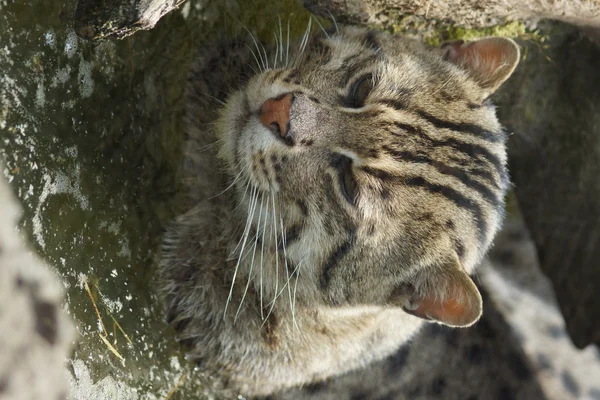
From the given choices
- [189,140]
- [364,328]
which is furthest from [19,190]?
[364,328]

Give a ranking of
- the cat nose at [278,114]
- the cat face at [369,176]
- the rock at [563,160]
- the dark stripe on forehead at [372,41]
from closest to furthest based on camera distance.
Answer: the cat nose at [278,114] < the cat face at [369,176] < the dark stripe on forehead at [372,41] < the rock at [563,160]

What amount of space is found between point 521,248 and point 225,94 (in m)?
3.88

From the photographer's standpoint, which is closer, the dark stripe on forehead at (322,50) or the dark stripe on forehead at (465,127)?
the dark stripe on forehead at (465,127)

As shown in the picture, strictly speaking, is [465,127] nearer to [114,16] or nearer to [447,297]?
[447,297]

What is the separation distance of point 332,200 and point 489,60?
1.47 meters

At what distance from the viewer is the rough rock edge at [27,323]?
245cm

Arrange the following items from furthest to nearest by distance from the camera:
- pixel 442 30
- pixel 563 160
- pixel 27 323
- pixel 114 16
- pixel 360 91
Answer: pixel 563 160, pixel 442 30, pixel 360 91, pixel 114 16, pixel 27 323

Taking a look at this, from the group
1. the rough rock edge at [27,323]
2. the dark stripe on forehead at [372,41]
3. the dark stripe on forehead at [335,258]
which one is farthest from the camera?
the dark stripe on forehead at [372,41]

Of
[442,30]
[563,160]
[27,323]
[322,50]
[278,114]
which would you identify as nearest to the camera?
[27,323]

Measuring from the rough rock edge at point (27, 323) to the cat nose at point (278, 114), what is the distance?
1.39 m

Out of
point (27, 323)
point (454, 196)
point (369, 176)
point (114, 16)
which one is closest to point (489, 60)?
point (454, 196)

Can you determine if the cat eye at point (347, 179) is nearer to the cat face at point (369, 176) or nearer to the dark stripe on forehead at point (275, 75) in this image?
the cat face at point (369, 176)

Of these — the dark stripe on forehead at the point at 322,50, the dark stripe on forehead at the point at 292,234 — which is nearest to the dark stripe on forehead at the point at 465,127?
the dark stripe on forehead at the point at 322,50

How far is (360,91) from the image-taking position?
3990 millimetres
